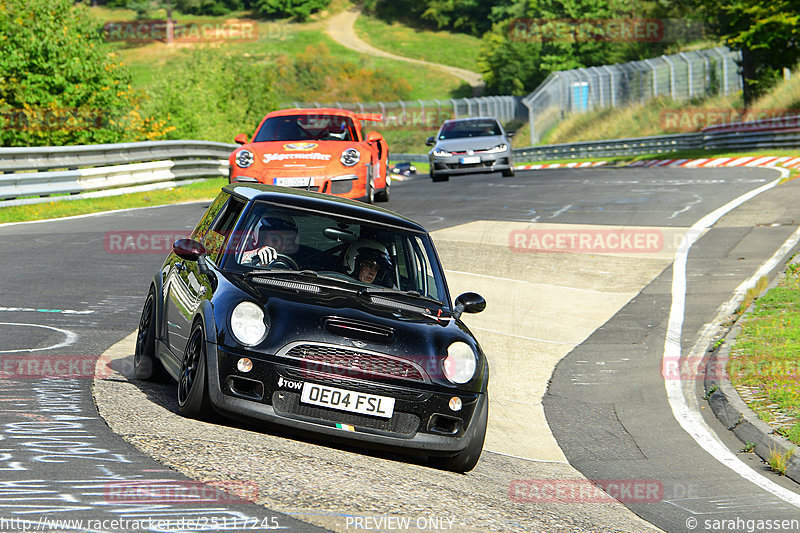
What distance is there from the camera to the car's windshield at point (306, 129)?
1684 cm

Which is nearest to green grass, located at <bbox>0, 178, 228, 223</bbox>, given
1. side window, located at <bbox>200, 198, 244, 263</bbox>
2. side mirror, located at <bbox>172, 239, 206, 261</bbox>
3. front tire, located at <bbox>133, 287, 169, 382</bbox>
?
front tire, located at <bbox>133, 287, 169, 382</bbox>

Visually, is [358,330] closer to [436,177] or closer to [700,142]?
[436,177]

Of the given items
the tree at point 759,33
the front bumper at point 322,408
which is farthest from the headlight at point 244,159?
the tree at point 759,33

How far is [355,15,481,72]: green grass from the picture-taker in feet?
404

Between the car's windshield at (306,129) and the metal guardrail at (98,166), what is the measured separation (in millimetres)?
4925

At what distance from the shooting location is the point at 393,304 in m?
6.62

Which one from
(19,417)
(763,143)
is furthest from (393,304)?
(763,143)

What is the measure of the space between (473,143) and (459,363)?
67.5 ft

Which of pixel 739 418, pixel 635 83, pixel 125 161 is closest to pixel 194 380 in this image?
pixel 739 418

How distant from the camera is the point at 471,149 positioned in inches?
1035

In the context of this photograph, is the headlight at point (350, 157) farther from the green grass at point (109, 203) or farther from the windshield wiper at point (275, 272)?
the windshield wiper at point (275, 272)

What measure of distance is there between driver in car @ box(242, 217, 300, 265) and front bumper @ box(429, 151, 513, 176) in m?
19.5

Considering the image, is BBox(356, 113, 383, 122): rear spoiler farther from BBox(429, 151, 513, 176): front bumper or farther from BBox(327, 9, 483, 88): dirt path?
BBox(327, 9, 483, 88): dirt path

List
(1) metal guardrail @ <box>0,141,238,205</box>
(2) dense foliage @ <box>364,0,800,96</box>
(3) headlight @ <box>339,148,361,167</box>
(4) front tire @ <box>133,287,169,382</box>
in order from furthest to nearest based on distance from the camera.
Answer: (2) dense foliage @ <box>364,0,800,96</box> → (1) metal guardrail @ <box>0,141,238,205</box> → (3) headlight @ <box>339,148,361,167</box> → (4) front tire @ <box>133,287,169,382</box>
